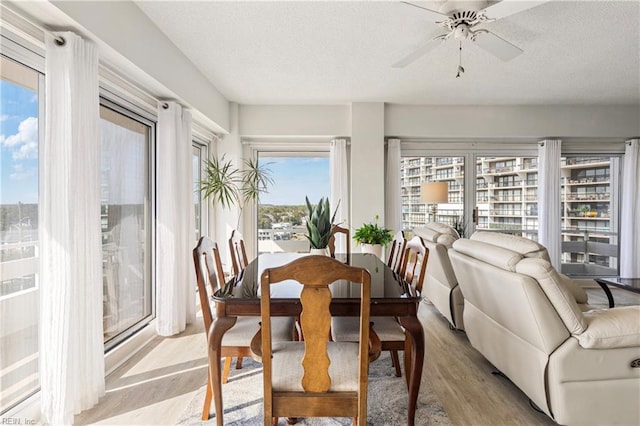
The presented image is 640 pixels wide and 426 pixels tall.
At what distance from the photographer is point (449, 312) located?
3225 millimetres

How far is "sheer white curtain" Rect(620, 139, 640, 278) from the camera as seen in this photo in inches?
205

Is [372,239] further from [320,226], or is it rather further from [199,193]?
Answer: [199,193]

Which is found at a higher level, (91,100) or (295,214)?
(91,100)

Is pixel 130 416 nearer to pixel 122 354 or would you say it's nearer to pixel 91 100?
pixel 122 354

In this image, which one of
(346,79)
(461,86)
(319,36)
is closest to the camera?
(319,36)

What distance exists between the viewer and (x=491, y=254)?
2119 millimetres

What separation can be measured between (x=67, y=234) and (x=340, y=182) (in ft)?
12.5

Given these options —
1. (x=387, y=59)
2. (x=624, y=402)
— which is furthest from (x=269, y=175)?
(x=624, y=402)

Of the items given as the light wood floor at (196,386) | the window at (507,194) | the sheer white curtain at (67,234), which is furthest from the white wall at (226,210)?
the window at (507,194)

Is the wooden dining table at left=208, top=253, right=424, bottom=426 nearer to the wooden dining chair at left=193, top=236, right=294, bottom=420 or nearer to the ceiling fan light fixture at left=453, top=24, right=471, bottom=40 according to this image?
the wooden dining chair at left=193, top=236, right=294, bottom=420

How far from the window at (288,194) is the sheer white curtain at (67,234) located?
349 cm

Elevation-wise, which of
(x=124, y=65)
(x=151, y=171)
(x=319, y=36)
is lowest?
(x=151, y=171)

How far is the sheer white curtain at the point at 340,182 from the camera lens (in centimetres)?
522

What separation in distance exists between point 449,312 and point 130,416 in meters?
2.66
